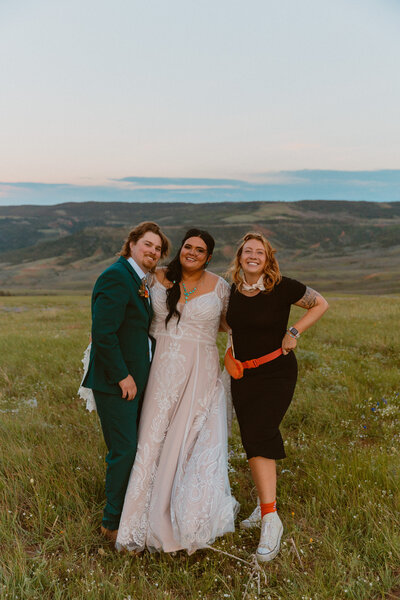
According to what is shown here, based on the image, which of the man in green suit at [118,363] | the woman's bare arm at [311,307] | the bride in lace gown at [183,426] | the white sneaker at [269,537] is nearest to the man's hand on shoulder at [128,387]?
the man in green suit at [118,363]

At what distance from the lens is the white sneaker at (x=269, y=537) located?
3287mm

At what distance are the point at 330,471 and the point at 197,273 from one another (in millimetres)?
2341

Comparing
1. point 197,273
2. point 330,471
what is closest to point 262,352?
point 197,273

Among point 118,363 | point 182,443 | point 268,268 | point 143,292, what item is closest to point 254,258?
point 268,268

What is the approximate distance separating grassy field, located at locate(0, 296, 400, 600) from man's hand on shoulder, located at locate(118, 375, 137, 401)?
113cm

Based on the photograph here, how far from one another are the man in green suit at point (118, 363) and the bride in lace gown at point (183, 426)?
0.46ft

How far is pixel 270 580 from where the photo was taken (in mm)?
3041

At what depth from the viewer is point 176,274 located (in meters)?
4.13

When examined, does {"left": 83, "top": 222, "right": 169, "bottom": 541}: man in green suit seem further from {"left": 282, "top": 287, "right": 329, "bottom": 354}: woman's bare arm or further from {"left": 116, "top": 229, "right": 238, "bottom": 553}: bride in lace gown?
{"left": 282, "top": 287, "right": 329, "bottom": 354}: woman's bare arm

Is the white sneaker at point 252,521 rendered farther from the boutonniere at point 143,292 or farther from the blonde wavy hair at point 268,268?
the boutonniere at point 143,292

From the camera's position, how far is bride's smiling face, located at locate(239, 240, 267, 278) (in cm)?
383

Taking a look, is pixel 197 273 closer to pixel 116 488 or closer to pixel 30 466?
pixel 116 488

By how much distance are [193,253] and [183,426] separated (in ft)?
5.27

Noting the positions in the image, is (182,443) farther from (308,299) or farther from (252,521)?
(308,299)
